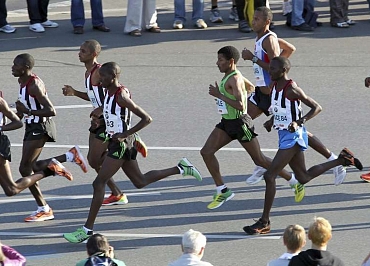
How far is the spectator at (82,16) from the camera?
1928cm

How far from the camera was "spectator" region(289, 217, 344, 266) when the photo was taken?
792cm

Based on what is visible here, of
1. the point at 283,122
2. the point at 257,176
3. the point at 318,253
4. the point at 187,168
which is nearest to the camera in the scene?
the point at 318,253

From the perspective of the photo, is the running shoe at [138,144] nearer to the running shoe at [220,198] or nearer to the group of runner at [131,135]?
the group of runner at [131,135]

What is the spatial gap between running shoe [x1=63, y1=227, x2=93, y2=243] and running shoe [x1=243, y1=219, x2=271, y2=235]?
1715 millimetres

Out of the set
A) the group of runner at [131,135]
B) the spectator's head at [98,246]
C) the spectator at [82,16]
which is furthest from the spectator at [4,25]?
the spectator's head at [98,246]

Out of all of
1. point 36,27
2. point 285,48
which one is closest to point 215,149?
point 285,48

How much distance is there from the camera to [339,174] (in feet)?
39.7

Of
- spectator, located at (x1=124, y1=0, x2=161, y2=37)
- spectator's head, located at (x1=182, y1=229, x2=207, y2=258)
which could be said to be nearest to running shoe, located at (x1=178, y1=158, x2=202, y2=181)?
spectator's head, located at (x1=182, y1=229, x2=207, y2=258)

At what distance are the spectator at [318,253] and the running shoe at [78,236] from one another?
3.35m

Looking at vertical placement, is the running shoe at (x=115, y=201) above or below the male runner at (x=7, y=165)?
below

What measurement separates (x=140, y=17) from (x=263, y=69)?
23.2 ft

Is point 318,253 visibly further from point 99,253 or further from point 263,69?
point 263,69

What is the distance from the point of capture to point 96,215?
1101 centimetres

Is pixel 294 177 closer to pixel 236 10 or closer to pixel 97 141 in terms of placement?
pixel 97 141
